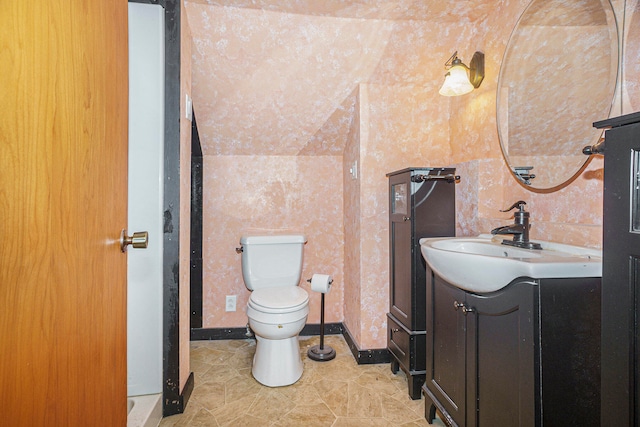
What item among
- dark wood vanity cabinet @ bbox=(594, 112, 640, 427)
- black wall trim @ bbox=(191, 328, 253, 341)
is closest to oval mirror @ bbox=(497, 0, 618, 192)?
dark wood vanity cabinet @ bbox=(594, 112, 640, 427)

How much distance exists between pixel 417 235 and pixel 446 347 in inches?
23.8

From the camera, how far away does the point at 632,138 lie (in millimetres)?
612

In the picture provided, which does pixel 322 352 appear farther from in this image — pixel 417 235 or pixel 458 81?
pixel 458 81

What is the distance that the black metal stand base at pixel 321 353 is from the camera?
2188mm

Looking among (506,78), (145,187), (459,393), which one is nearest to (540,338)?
(459,393)

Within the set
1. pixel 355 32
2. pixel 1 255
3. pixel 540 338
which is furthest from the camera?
pixel 355 32

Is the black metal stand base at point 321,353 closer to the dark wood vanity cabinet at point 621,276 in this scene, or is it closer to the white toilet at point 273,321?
the white toilet at point 273,321

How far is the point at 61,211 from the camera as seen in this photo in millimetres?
606

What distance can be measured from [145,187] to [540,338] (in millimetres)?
1652

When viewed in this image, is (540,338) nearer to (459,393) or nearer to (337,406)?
(459,393)

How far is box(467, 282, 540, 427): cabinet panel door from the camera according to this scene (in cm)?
92

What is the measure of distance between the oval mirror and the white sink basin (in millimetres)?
333

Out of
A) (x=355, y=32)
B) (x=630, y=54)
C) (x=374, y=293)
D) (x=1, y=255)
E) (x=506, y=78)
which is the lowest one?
(x=374, y=293)

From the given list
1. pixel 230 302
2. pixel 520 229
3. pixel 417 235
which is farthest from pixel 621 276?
pixel 230 302
